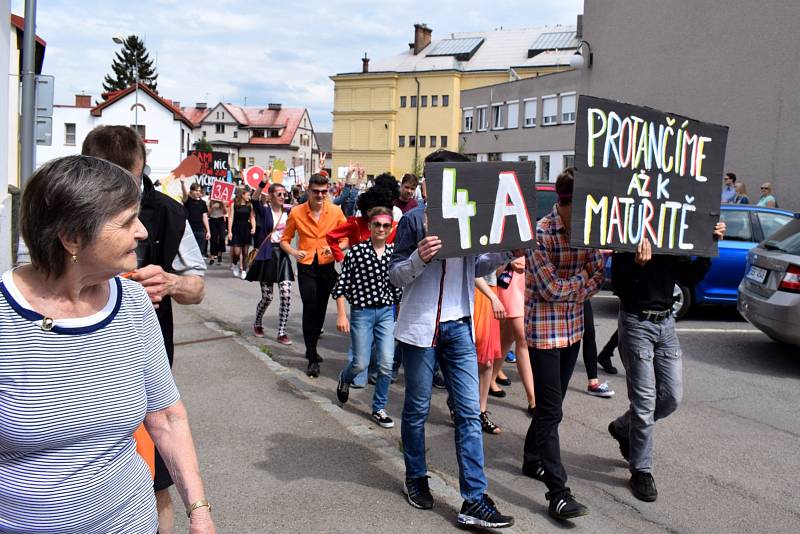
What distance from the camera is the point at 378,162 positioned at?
84.8m

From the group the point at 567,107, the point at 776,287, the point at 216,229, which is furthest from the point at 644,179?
the point at 567,107

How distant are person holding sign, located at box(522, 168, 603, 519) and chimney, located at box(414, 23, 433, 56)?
82452 mm

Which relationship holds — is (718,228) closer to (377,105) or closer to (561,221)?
(561,221)

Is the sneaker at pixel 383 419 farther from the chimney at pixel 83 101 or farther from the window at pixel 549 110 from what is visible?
the chimney at pixel 83 101

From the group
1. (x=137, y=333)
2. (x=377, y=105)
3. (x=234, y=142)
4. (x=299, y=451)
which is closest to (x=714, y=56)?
(x=299, y=451)

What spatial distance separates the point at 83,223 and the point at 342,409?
456 cm

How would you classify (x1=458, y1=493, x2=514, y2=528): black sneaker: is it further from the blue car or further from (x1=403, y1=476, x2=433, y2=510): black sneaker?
the blue car

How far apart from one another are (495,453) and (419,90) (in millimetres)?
78182

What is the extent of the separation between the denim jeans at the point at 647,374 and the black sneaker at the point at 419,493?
1315mm

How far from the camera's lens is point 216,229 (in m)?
19.8

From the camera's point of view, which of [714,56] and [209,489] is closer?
[209,489]

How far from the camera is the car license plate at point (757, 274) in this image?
852 cm

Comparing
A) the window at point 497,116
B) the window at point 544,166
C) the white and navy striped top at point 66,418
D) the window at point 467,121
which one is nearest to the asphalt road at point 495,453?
the white and navy striped top at point 66,418

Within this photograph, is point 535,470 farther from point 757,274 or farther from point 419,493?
point 757,274
